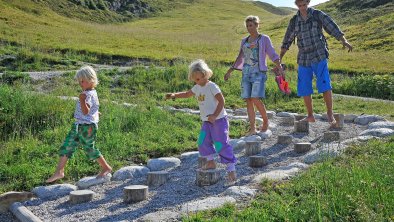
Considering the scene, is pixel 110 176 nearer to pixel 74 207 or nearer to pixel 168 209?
pixel 74 207

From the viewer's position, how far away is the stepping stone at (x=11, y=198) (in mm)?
6031

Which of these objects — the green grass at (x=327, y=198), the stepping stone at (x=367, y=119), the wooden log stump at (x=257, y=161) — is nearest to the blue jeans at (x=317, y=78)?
the stepping stone at (x=367, y=119)

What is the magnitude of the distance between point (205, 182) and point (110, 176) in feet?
5.10

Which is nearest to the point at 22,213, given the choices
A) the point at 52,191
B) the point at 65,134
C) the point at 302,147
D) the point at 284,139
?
the point at 52,191

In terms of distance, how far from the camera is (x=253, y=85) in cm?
861

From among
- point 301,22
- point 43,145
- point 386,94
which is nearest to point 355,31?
point 386,94

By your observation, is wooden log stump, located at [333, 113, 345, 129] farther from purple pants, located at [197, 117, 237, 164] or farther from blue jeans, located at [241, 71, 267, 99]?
purple pants, located at [197, 117, 237, 164]

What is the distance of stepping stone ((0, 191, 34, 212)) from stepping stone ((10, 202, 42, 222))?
119 mm

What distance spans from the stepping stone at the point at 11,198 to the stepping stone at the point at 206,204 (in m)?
2.21

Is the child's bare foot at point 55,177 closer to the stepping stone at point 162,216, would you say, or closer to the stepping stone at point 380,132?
the stepping stone at point 162,216

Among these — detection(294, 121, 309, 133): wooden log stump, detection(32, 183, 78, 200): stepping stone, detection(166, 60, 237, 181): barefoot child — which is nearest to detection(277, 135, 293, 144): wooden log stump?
detection(294, 121, 309, 133): wooden log stump

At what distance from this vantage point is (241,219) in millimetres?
4395

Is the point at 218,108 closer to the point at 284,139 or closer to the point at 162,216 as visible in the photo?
the point at 162,216

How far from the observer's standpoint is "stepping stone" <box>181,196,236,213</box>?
16.0 feet
